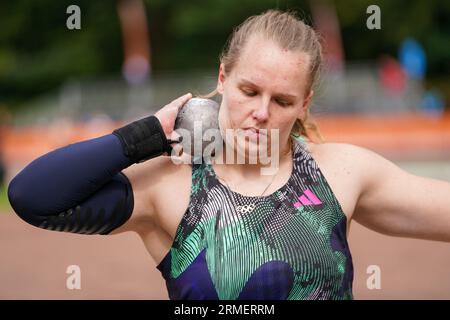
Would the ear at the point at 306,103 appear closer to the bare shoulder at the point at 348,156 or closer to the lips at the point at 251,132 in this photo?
the bare shoulder at the point at 348,156

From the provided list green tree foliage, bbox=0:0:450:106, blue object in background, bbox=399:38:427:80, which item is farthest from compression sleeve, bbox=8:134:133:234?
green tree foliage, bbox=0:0:450:106

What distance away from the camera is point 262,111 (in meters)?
2.90

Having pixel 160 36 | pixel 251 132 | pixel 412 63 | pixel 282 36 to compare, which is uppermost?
pixel 282 36

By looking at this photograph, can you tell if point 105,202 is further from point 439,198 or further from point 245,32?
point 439,198

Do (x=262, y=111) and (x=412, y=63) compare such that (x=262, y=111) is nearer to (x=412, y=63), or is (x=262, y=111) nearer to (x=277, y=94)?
(x=277, y=94)

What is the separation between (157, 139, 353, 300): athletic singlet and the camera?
9.39ft

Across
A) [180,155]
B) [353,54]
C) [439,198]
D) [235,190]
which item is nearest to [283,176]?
[235,190]

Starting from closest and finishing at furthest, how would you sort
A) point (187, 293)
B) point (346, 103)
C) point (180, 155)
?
1. point (187, 293)
2. point (180, 155)
3. point (346, 103)

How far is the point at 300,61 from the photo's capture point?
297cm

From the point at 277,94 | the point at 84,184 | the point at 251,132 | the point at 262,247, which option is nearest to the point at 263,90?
the point at 277,94

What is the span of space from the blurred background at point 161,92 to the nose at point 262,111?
0.54 meters

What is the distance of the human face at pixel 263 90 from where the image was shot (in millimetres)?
2902

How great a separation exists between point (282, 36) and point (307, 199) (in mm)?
612

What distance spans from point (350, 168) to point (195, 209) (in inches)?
25.0
